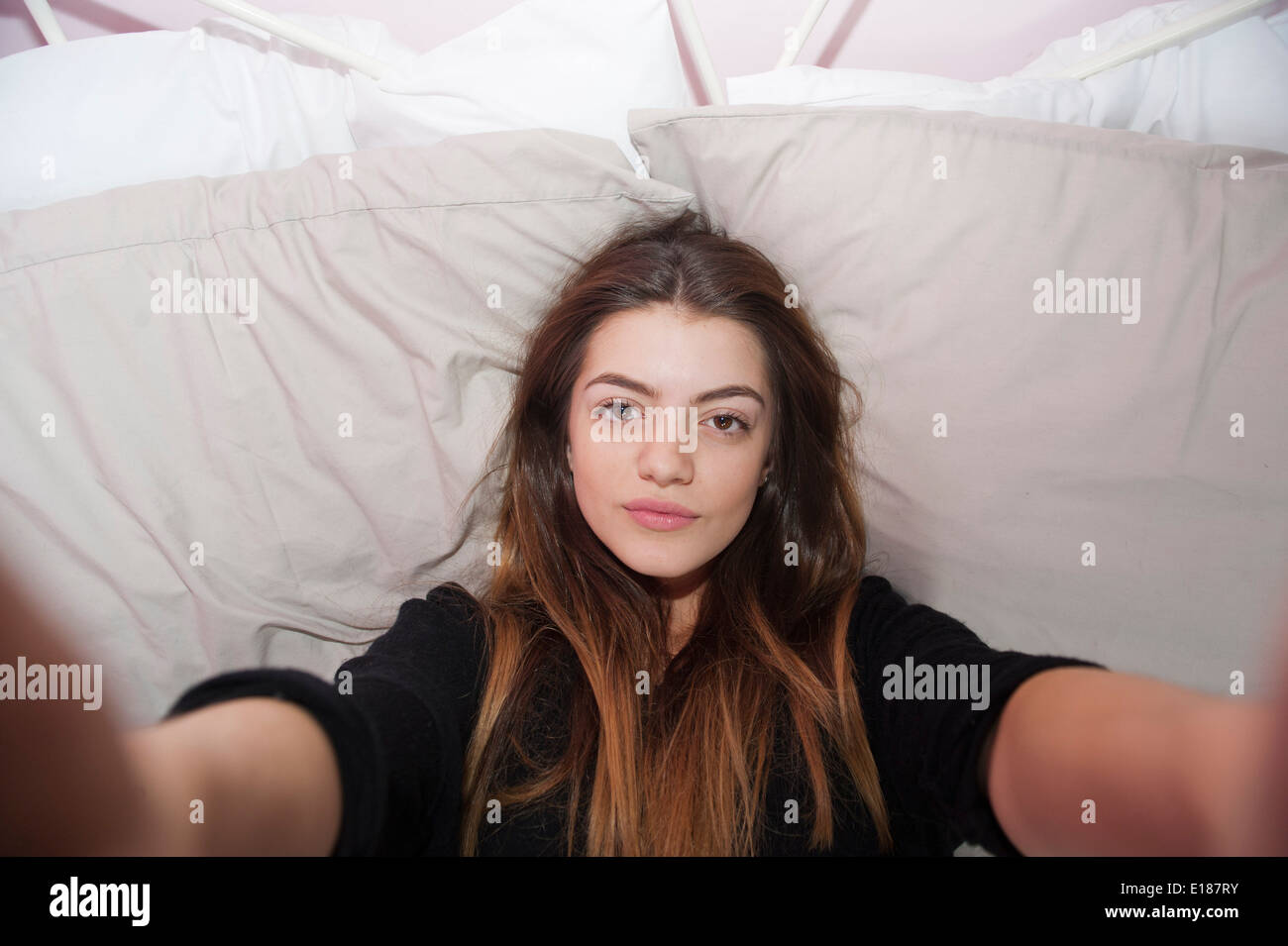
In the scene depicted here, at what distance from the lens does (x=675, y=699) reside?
2.99 feet

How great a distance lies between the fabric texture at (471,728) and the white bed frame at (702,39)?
676 millimetres

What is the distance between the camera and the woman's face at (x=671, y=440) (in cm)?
84

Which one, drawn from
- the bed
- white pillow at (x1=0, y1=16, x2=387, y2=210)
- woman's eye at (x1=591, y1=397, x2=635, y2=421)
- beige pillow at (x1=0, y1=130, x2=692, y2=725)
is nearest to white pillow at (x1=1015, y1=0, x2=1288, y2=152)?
the bed

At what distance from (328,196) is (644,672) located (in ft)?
2.06

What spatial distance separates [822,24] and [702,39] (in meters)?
0.22

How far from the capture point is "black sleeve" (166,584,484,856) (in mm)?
594

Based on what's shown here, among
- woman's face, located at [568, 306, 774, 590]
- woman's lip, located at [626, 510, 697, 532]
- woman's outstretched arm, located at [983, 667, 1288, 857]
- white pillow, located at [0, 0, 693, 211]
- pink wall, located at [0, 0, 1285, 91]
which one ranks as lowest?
woman's outstretched arm, located at [983, 667, 1288, 857]

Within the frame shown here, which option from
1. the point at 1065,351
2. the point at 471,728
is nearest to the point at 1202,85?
the point at 1065,351

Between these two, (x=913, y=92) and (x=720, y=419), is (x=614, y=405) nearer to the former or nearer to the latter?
(x=720, y=419)

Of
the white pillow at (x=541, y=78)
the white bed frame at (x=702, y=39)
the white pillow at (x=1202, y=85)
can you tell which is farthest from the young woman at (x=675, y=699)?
the white pillow at (x=1202, y=85)

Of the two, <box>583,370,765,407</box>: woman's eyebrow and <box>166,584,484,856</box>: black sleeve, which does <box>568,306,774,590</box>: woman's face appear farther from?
<box>166,584,484,856</box>: black sleeve

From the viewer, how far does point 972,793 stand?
2.28ft

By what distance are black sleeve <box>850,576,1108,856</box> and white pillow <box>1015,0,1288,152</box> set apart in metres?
0.71

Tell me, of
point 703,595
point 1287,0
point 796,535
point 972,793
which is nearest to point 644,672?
point 703,595
